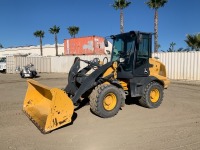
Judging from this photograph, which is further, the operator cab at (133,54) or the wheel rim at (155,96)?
the wheel rim at (155,96)

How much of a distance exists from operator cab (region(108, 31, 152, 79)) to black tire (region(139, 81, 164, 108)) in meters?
0.45

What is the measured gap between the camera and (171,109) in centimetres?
791

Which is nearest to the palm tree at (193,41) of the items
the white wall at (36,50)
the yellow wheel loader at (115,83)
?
the yellow wheel loader at (115,83)

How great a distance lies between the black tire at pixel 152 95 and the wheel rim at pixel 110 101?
136 cm

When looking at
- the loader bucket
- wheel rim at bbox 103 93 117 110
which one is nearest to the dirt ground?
the loader bucket

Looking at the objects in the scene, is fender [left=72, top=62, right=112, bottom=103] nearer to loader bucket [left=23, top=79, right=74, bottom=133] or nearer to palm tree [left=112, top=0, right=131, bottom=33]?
loader bucket [left=23, top=79, right=74, bottom=133]

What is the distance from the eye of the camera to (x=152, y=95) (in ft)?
26.7

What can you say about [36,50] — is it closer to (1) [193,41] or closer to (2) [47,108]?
(1) [193,41]

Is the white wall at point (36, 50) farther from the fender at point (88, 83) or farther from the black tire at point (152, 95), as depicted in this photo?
the fender at point (88, 83)

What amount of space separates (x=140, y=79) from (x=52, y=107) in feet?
11.1

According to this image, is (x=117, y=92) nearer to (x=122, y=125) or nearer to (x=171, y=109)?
(x=122, y=125)

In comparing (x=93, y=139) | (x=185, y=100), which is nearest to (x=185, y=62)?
(x=185, y=100)

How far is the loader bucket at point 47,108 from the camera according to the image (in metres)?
5.48

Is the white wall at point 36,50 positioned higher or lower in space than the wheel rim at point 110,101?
higher
